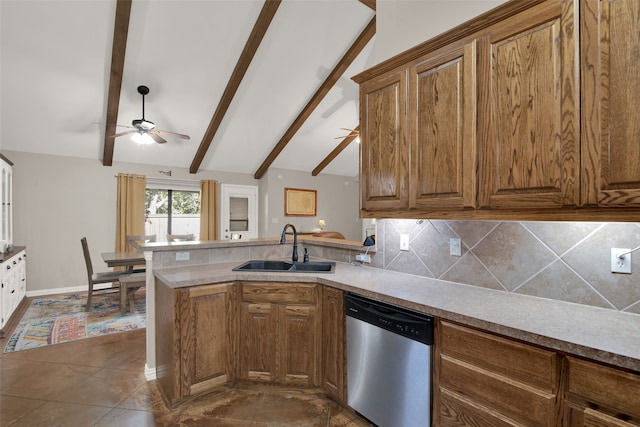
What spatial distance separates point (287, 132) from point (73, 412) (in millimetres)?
5119

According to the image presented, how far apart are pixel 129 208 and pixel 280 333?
16.2 feet

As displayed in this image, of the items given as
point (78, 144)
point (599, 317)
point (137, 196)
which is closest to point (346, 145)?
A: point (137, 196)

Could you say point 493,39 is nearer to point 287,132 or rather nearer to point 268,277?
point 268,277

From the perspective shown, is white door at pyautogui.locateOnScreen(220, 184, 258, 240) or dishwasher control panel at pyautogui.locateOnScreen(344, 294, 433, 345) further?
white door at pyautogui.locateOnScreen(220, 184, 258, 240)

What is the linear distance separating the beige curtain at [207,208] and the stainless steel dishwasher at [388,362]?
5385 millimetres

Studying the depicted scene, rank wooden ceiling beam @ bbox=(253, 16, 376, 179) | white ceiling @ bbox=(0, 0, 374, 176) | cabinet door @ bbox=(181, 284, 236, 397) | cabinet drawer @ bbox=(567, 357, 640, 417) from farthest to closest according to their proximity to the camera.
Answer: wooden ceiling beam @ bbox=(253, 16, 376, 179)
white ceiling @ bbox=(0, 0, 374, 176)
cabinet door @ bbox=(181, 284, 236, 397)
cabinet drawer @ bbox=(567, 357, 640, 417)

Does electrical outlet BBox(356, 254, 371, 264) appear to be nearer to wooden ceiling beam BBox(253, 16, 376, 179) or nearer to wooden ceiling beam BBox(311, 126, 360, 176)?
wooden ceiling beam BBox(253, 16, 376, 179)

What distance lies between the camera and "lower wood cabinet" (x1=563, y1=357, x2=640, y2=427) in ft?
3.24

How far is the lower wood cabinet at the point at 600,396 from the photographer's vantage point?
989mm

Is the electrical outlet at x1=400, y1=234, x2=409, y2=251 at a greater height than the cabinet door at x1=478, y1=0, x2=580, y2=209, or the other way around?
the cabinet door at x1=478, y1=0, x2=580, y2=209

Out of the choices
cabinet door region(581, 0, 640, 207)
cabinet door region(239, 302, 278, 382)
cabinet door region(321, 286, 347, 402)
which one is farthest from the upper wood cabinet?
cabinet door region(239, 302, 278, 382)

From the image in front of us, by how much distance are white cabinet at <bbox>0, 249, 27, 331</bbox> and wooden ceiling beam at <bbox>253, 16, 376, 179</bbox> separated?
4431 mm

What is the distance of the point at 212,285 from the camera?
213 centimetres

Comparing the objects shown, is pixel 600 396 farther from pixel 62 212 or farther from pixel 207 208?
pixel 62 212
